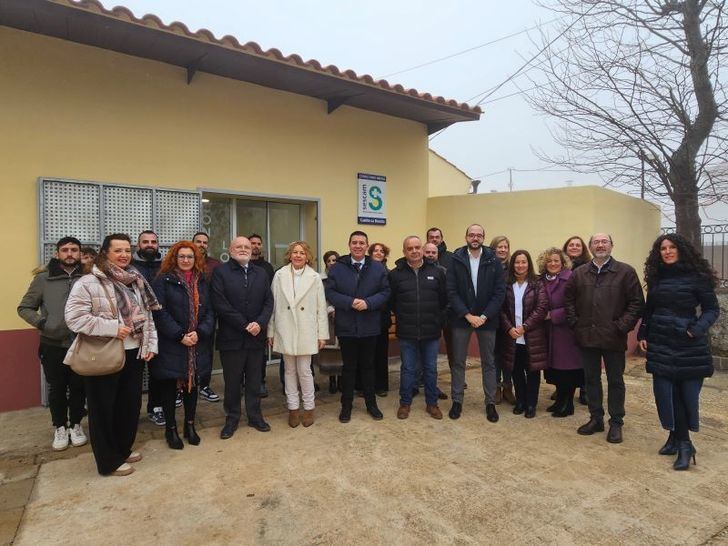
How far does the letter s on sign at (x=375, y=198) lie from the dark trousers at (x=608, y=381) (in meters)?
3.93

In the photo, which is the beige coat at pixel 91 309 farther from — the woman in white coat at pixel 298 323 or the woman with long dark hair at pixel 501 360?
the woman with long dark hair at pixel 501 360

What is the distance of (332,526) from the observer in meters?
2.80

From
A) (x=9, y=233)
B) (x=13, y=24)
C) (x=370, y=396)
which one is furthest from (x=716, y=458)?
(x=13, y=24)

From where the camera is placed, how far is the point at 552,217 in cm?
700

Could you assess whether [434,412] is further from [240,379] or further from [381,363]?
[240,379]

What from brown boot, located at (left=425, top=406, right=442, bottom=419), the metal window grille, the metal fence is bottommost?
brown boot, located at (left=425, top=406, right=442, bottom=419)

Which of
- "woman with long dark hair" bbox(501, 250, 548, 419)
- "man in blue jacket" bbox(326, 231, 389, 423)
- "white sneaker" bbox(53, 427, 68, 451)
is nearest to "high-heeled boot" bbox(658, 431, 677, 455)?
"woman with long dark hair" bbox(501, 250, 548, 419)

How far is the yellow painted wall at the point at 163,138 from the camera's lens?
4727 mm

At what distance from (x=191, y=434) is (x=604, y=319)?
3.61 meters

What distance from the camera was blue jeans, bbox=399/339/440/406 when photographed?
4.70 metres

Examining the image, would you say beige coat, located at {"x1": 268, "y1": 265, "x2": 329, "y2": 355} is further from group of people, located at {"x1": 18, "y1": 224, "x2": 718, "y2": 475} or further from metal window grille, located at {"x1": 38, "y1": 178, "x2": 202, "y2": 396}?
metal window grille, located at {"x1": 38, "y1": 178, "x2": 202, "y2": 396}

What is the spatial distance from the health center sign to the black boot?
4.11 metres

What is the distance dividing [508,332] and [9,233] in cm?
501

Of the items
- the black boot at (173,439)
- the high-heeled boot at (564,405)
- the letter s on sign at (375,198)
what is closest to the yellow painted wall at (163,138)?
the letter s on sign at (375,198)
